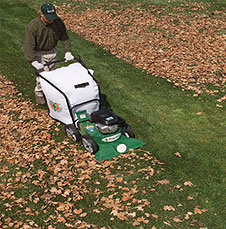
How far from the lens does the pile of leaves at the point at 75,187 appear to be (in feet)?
18.1

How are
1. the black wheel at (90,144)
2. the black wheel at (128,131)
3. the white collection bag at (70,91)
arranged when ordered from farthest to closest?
the black wheel at (128,131), the white collection bag at (70,91), the black wheel at (90,144)

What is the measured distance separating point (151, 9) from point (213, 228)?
43.6 ft

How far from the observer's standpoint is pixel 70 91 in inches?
277

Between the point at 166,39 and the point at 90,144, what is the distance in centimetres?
780

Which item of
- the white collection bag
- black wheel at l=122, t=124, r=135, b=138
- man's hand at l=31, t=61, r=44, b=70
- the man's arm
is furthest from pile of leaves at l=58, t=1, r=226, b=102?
the man's arm

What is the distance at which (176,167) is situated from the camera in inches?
259

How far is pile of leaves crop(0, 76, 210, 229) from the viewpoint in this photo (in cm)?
553

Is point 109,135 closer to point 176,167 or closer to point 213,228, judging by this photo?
point 176,167

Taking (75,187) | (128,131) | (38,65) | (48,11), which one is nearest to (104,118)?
(128,131)

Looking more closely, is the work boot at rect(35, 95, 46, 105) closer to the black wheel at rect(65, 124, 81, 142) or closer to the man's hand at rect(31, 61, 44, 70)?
the man's hand at rect(31, 61, 44, 70)

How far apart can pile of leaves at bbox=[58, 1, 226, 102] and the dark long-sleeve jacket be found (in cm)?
402

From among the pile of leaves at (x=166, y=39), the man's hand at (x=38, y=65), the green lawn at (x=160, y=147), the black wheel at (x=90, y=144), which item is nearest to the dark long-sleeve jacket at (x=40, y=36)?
the man's hand at (x=38, y=65)

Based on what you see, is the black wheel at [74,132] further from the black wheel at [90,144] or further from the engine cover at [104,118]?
the engine cover at [104,118]

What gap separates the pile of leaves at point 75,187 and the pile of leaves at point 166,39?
4.05 meters
